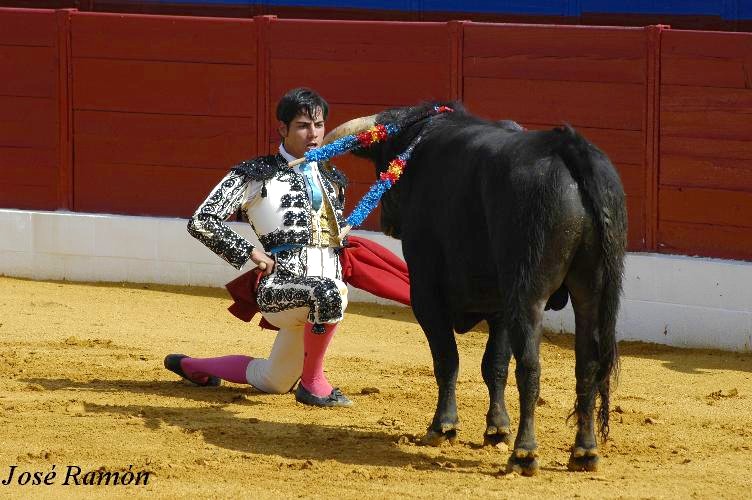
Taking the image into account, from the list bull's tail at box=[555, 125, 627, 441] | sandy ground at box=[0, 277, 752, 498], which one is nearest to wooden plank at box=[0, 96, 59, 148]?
sandy ground at box=[0, 277, 752, 498]

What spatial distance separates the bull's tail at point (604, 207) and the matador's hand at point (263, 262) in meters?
1.33

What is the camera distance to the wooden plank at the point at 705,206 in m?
7.74

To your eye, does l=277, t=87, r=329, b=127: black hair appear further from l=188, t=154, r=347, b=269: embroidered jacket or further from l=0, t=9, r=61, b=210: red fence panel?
l=0, t=9, r=61, b=210: red fence panel

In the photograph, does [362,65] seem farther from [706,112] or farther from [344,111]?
[706,112]

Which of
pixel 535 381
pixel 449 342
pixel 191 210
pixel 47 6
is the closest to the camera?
pixel 535 381

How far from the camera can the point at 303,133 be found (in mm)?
5840

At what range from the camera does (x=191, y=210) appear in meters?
9.49

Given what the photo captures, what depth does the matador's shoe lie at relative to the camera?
6.11 m

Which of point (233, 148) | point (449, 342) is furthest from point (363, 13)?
point (449, 342)

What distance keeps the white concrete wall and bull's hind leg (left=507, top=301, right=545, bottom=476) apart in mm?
3113

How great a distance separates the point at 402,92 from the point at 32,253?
2.70 metres

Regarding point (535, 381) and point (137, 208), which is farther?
point (137, 208)

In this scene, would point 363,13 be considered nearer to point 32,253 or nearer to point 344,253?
point 32,253

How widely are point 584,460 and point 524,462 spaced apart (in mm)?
251
